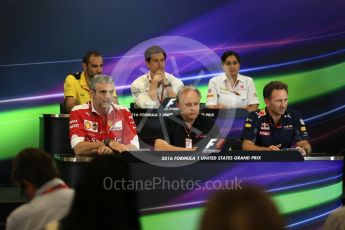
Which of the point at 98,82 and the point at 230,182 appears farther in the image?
the point at 98,82

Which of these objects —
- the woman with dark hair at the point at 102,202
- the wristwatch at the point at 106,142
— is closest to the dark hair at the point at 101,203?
the woman with dark hair at the point at 102,202

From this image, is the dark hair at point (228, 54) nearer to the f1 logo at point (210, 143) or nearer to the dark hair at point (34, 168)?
the f1 logo at point (210, 143)

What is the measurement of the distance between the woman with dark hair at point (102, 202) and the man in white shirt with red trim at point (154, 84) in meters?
4.08

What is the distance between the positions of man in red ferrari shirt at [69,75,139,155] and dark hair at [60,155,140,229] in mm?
2528

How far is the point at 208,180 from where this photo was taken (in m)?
3.99

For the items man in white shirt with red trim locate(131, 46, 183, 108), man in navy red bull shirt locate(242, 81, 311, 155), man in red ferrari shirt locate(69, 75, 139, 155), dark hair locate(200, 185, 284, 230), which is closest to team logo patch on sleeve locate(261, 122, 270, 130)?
man in navy red bull shirt locate(242, 81, 311, 155)

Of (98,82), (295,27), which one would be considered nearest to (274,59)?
(295,27)

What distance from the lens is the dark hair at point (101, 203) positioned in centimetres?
200

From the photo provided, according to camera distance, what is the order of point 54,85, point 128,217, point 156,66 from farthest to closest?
point 54,85, point 156,66, point 128,217

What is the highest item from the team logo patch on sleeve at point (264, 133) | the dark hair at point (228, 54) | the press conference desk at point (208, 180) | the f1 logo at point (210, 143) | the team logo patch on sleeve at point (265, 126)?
the dark hair at point (228, 54)

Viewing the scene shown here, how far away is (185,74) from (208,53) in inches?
14.4

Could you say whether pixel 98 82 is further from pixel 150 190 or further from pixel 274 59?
pixel 274 59

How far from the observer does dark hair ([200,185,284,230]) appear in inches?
57.9

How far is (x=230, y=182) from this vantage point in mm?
4008
